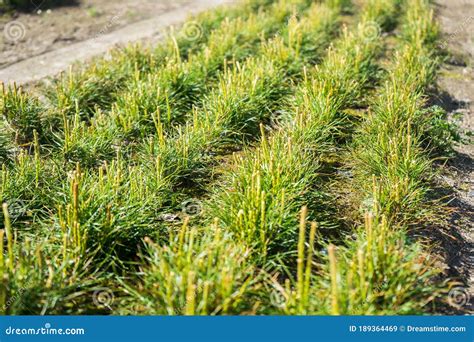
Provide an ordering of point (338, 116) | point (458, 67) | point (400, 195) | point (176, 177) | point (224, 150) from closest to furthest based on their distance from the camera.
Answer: point (400, 195) → point (176, 177) → point (224, 150) → point (338, 116) → point (458, 67)

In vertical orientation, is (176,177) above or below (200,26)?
below

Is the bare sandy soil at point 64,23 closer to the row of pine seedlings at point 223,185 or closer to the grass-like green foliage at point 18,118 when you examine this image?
the row of pine seedlings at point 223,185

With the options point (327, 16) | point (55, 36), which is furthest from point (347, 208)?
point (55, 36)

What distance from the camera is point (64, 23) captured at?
1110cm

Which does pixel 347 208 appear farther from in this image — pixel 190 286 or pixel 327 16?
pixel 327 16

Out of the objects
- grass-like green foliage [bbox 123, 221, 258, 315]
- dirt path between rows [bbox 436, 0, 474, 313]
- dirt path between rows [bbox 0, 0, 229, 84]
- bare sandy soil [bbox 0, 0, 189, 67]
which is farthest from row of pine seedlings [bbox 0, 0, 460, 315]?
bare sandy soil [bbox 0, 0, 189, 67]

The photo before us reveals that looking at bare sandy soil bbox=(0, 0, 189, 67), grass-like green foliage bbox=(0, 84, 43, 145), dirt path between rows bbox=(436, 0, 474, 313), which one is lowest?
dirt path between rows bbox=(436, 0, 474, 313)

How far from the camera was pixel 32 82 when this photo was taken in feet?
27.0

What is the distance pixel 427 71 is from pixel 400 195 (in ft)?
12.3

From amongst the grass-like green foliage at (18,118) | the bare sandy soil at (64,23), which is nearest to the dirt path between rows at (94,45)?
the bare sandy soil at (64,23)

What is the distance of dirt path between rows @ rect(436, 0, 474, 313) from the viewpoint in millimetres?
5031

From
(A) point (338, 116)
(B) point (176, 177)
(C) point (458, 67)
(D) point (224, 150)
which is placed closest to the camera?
(B) point (176, 177)

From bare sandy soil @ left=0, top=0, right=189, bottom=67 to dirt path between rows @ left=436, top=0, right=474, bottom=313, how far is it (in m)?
5.74

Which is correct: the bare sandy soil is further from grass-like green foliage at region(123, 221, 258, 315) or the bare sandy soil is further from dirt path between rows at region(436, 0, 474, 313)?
grass-like green foliage at region(123, 221, 258, 315)
